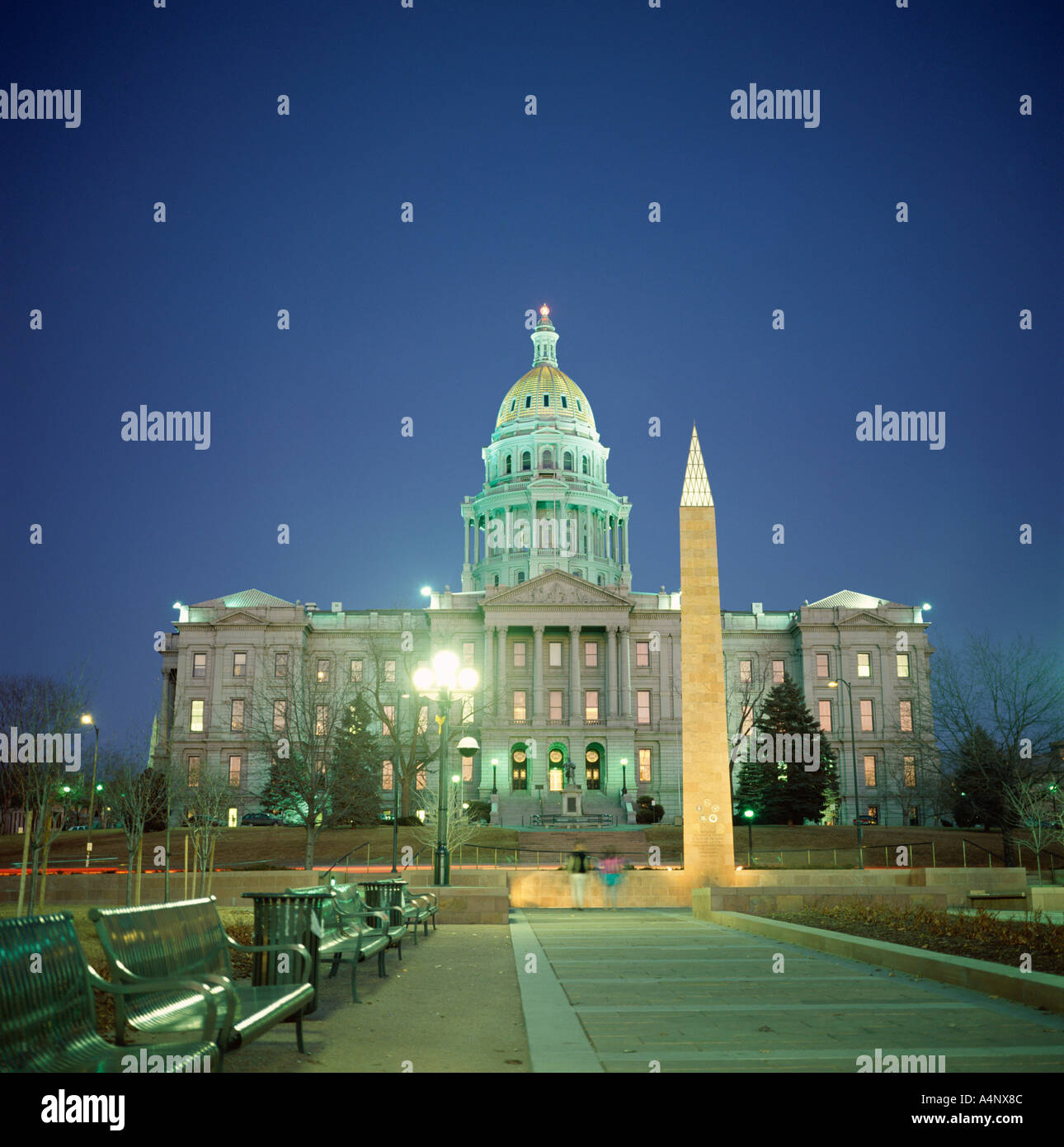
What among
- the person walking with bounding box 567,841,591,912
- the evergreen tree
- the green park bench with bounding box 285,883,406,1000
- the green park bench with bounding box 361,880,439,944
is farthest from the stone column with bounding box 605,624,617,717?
the green park bench with bounding box 285,883,406,1000

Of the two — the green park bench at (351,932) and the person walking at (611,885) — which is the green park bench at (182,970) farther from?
the person walking at (611,885)

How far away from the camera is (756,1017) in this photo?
29.2 feet

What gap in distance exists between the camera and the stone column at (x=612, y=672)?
266 feet

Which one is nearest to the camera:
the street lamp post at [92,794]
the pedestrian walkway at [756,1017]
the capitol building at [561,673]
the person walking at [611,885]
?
the pedestrian walkway at [756,1017]

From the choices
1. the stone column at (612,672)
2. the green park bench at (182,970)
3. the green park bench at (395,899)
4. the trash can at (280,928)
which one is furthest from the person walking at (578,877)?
the stone column at (612,672)

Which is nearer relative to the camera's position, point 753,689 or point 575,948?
point 575,948

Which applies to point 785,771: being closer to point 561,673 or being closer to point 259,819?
point 561,673

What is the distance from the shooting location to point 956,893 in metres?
28.1

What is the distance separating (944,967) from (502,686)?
70127 millimetres

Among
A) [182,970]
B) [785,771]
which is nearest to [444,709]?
[182,970]

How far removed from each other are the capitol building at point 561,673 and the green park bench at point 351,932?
6213cm
